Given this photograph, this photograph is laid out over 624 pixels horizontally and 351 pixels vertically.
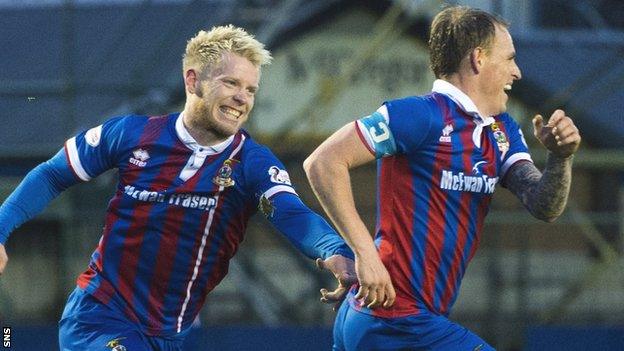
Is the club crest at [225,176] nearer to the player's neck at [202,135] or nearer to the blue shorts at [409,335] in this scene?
the player's neck at [202,135]

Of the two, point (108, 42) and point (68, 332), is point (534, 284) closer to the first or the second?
point (108, 42)

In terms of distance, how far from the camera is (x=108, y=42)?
47.1 feet

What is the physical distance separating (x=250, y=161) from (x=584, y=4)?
25.4 feet

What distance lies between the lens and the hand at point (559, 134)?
5.71m

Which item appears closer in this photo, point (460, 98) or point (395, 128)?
point (395, 128)

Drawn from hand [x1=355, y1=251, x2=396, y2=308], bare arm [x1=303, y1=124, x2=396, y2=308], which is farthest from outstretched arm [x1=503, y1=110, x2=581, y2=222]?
hand [x1=355, y1=251, x2=396, y2=308]

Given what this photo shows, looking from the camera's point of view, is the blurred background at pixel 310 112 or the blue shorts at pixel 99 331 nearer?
the blue shorts at pixel 99 331

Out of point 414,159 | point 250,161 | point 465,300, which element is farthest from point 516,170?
point 465,300

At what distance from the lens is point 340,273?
5598mm

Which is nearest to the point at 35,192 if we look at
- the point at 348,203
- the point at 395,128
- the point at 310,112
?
the point at 348,203

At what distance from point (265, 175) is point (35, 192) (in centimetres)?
94

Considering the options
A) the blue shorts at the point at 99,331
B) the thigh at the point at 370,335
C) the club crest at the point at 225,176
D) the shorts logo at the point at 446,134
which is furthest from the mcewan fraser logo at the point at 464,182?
the blue shorts at the point at 99,331

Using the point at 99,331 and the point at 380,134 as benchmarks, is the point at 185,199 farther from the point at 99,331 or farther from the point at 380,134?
the point at 380,134

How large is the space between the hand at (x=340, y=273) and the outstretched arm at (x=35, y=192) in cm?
126
